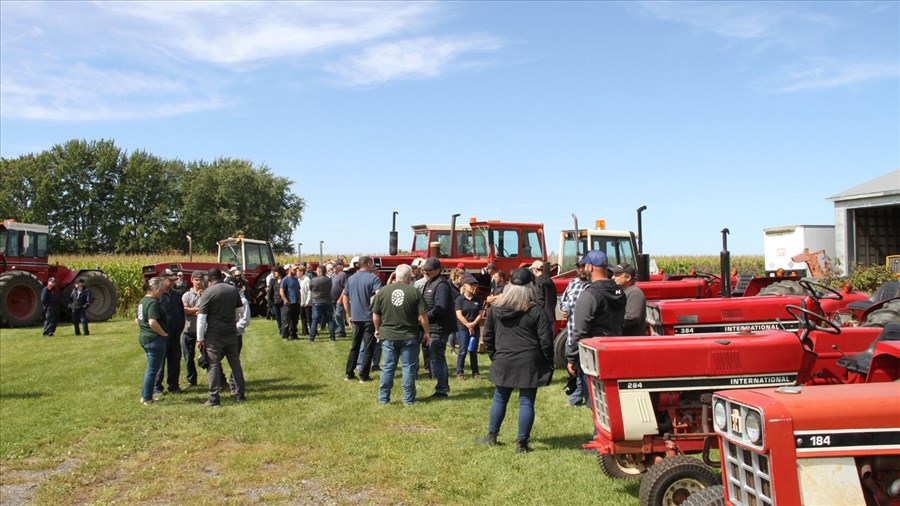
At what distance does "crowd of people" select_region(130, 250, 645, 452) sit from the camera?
6.91 meters

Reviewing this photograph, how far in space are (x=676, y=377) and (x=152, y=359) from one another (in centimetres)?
719

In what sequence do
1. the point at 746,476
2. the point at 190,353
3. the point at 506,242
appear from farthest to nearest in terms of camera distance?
the point at 506,242 < the point at 190,353 < the point at 746,476

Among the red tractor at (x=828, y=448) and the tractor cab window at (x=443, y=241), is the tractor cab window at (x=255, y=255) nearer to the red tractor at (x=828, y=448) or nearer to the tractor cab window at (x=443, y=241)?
the tractor cab window at (x=443, y=241)

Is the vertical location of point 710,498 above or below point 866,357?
below

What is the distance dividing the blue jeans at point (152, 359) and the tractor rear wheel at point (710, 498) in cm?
773

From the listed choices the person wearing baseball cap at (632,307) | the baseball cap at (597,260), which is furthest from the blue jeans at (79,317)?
the baseball cap at (597,260)

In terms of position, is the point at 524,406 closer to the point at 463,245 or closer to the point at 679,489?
the point at 679,489

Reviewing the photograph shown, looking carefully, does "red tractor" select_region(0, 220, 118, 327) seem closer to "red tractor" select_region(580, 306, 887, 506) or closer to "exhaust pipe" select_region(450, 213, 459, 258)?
"exhaust pipe" select_region(450, 213, 459, 258)

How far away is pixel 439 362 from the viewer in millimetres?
9945

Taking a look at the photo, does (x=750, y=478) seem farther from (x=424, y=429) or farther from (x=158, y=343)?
(x=158, y=343)

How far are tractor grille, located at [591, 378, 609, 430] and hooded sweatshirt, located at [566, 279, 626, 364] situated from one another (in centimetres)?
113

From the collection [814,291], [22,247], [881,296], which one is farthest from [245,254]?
[814,291]

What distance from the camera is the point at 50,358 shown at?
15.3 metres

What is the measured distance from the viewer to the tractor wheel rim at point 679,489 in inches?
194
